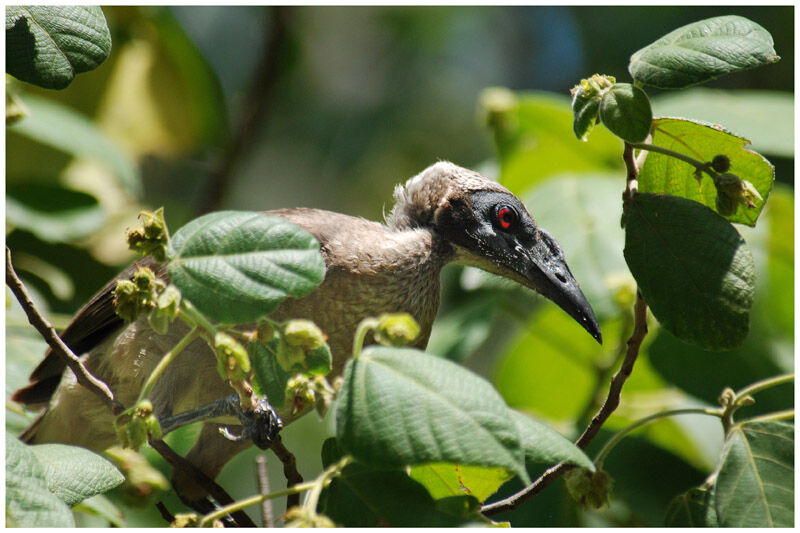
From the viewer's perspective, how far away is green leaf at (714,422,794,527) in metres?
1.84

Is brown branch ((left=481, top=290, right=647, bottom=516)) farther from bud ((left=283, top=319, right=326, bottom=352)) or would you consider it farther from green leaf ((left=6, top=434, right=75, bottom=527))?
green leaf ((left=6, top=434, right=75, bottom=527))

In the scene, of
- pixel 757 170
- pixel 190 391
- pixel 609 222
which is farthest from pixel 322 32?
pixel 757 170

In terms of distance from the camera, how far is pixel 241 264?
4.94ft

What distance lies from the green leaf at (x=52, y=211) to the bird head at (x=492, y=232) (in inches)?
52.8

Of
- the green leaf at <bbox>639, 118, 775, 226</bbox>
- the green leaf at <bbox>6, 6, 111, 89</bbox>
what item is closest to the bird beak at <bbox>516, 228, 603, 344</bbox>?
the green leaf at <bbox>639, 118, 775, 226</bbox>

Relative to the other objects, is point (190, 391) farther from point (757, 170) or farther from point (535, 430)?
point (757, 170)

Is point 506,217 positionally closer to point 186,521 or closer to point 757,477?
point 757,477

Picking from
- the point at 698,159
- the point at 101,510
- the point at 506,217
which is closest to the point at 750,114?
the point at 506,217

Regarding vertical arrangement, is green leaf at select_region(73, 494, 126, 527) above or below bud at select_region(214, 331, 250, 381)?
below

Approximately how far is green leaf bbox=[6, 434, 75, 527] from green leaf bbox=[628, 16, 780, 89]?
1.39 meters

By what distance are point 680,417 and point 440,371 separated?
→ 7.71ft

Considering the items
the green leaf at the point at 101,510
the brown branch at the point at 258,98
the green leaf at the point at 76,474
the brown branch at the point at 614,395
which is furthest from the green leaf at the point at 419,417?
the brown branch at the point at 258,98

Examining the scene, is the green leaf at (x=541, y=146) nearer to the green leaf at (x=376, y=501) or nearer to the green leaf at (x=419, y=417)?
the green leaf at (x=376, y=501)

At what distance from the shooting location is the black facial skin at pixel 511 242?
265cm
